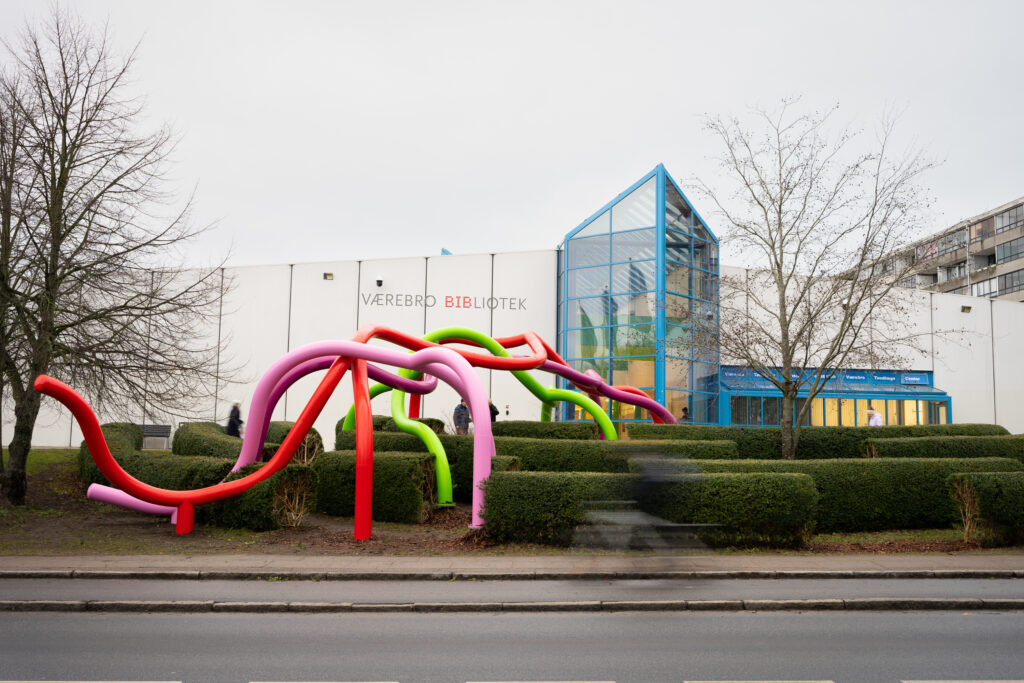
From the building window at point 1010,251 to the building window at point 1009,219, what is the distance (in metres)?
1.36

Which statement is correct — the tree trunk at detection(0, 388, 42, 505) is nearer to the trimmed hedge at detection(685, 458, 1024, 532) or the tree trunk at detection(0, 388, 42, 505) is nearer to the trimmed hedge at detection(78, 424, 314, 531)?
the trimmed hedge at detection(78, 424, 314, 531)

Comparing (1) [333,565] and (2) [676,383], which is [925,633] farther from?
(2) [676,383]

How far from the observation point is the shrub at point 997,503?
11430 millimetres

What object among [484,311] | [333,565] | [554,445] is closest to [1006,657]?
[333,565]

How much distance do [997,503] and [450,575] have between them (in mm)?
8607

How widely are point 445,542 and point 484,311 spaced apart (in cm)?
2093

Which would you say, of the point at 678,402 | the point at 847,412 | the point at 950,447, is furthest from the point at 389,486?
the point at 847,412

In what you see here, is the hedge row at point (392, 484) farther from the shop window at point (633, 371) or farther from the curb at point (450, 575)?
the shop window at point (633, 371)

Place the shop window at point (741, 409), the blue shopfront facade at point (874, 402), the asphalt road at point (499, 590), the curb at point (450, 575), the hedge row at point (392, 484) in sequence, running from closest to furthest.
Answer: the asphalt road at point (499, 590), the curb at point (450, 575), the hedge row at point (392, 484), the shop window at point (741, 409), the blue shopfront facade at point (874, 402)

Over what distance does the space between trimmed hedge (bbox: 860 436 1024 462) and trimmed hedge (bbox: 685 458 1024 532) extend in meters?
4.28

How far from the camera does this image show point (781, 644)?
6.65 metres

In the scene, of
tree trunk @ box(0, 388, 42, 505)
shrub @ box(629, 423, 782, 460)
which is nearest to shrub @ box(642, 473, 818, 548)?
shrub @ box(629, 423, 782, 460)

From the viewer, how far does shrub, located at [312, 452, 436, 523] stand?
14.1 metres

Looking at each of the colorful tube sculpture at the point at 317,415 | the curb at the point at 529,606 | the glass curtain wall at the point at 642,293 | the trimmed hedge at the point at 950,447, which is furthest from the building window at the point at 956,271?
the curb at the point at 529,606
